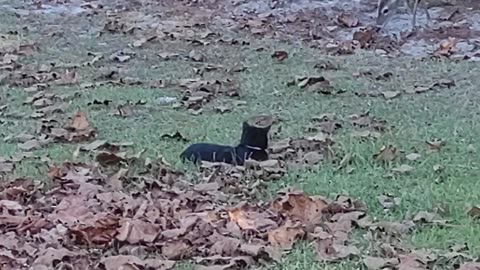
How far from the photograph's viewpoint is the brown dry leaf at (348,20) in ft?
29.7

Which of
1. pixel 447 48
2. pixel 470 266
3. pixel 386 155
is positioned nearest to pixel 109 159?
pixel 386 155

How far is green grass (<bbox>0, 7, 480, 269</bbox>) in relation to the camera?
379 centimetres

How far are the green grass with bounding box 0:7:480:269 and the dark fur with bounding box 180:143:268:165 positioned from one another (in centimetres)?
8

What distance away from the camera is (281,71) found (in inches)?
273

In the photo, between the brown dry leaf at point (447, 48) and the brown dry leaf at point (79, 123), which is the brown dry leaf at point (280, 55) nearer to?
the brown dry leaf at point (447, 48)

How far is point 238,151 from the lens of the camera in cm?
433

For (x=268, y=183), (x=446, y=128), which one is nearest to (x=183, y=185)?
(x=268, y=183)

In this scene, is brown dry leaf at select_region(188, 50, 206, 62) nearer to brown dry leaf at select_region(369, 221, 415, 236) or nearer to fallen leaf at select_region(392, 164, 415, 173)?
fallen leaf at select_region(392, 164, 415, 173)

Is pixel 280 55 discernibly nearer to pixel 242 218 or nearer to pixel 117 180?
pixel 117 180

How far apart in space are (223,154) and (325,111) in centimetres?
137

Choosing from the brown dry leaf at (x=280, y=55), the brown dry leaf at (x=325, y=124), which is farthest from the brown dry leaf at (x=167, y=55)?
the brown dry leaf at (x=325, y=124)

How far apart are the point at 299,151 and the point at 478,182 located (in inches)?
36.1

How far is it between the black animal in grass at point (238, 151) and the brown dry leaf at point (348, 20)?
15.9 feet

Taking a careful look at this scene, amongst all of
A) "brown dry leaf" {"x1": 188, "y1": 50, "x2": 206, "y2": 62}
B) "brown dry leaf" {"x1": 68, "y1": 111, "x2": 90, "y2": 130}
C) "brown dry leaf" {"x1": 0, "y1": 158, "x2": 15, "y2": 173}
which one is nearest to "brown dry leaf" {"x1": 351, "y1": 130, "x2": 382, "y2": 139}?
"brown dry leaf" {"x1": 68, "y1": 111, "x2": 90, "y2": 130}
